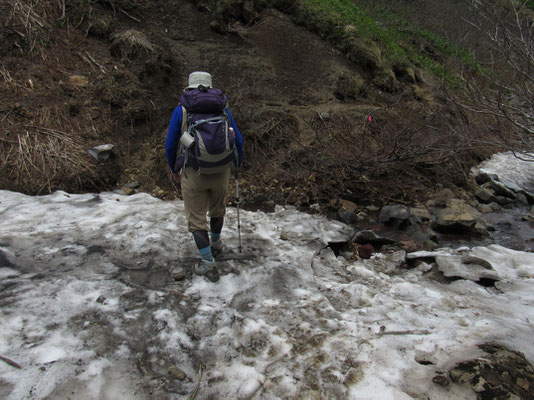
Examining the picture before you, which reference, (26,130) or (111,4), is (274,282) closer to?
(26,130)

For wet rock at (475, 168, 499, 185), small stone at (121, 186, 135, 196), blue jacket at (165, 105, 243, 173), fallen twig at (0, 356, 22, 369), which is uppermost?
blue jacket at (165, 105, 243, 173)

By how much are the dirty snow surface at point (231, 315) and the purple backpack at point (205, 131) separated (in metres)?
1.29

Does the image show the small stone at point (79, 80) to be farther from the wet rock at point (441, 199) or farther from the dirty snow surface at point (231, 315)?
the wet rock at point (441, 199)

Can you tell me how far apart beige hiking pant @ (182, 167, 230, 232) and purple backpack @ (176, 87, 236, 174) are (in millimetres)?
145

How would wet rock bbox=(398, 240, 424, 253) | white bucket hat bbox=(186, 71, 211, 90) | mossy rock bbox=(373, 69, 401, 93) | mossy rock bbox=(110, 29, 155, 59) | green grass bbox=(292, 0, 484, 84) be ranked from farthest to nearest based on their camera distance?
green grass bbox=(292, 0, 484, 84) < mossy rock bbox=(373, 69, 401, 93) < mossy rock bbox=(110, 29, 155, 59) < wet rock bbox=(398, 240, 424, 253) < white bucket hat bbox=(186, 71, 211, 90)

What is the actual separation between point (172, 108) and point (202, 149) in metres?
4.80

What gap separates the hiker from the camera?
313 cm

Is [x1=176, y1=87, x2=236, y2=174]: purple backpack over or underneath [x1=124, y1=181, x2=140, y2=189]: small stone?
over

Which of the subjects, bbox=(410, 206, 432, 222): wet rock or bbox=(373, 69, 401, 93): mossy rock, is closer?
bbox=(410, 206, 432, 222): wet rock

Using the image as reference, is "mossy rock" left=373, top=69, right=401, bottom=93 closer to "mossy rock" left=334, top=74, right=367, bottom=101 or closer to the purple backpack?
"mossy rock" left=334, top=74, right=367, bottom=101

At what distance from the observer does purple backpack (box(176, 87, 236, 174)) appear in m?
3.12

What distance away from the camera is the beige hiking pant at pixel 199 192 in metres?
3.41

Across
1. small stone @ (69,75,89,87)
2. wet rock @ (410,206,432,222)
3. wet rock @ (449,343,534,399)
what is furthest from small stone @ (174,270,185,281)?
small stone @ (69,75,89,87)

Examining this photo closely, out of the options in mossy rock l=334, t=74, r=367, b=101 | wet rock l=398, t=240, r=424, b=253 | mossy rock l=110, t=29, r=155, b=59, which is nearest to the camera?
wet rock l=398, t=240, r=424, b=253
